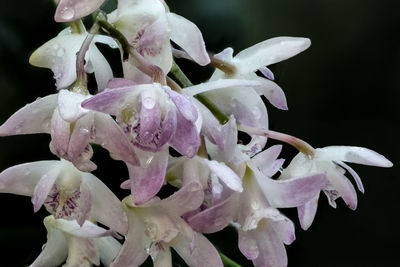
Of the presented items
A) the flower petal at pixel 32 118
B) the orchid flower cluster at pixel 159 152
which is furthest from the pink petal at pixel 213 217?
the flower petal at pixel 32 118

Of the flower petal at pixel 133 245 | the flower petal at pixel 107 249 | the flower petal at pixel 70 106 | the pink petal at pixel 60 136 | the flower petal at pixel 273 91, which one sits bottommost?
the flower petal at pixel 107 249

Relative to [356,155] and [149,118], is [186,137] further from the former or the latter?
[356,155]

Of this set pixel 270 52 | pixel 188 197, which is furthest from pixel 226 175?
pixel 270 52

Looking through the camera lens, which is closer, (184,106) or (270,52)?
(184,106)

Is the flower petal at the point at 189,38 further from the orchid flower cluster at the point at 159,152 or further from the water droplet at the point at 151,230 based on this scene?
the water droplet at the point at 151,230

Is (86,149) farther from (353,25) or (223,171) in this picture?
(353,25)

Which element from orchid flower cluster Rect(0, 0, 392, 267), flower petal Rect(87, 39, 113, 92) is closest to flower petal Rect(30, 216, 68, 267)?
orchid flower cluster Rect(0, 0, 392, 267)

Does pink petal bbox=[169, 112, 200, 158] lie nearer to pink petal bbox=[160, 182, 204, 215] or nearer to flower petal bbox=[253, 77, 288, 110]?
pink petal bbox=[160, 182, 204, 215]
